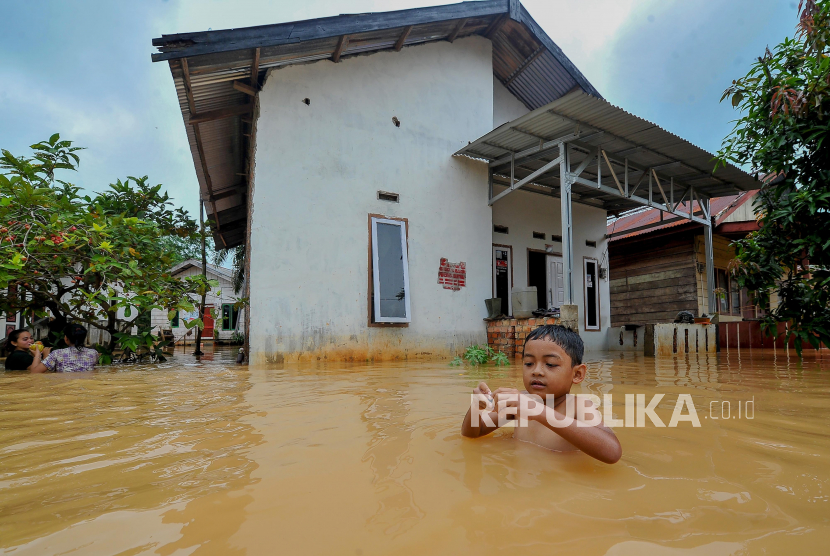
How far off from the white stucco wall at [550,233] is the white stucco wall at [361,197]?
4.96 feet

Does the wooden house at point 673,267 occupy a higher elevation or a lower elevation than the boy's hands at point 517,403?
higher

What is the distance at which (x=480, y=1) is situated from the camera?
9.42m

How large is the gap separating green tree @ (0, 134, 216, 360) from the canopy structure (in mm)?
5923

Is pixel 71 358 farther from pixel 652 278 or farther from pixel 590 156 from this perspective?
pixel 652 278

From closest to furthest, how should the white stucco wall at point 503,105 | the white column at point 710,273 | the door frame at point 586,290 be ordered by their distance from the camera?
the white column at point 710,273
the white stucco wall at point 503,105
the door frame at point 586,290

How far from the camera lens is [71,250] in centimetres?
579

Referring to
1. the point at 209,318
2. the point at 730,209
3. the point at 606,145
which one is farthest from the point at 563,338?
the point at 209,318

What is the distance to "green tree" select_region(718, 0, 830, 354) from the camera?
4125mm

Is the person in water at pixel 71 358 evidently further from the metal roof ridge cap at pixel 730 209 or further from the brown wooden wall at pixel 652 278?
the metal roof ridge cap at pixel 730 209

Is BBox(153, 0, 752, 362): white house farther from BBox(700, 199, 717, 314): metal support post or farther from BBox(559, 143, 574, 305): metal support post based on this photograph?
BBox(700, 199, 717, 314): metal support post

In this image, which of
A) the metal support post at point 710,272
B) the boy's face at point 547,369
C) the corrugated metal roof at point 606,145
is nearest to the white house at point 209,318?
the corrugated metal roof at point 606,145

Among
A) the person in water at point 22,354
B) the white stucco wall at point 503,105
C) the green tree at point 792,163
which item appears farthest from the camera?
the white stucco wall at point 503,105

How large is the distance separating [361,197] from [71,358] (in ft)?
16.0

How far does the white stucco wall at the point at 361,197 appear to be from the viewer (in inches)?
302
